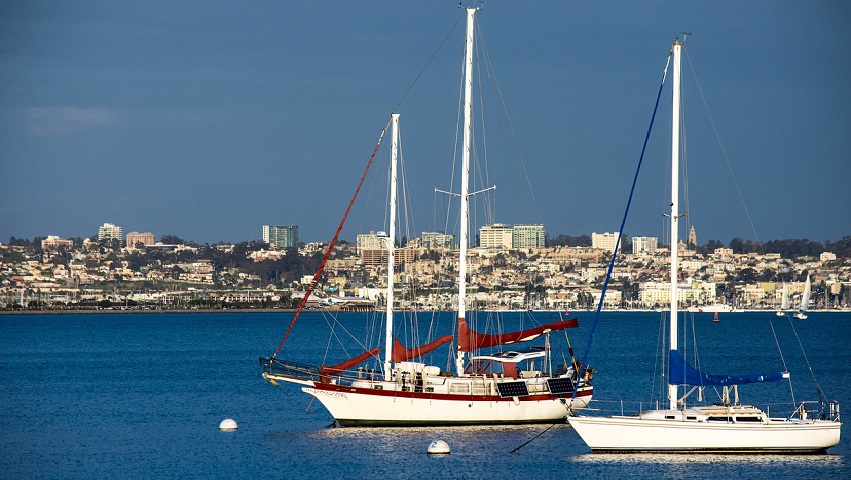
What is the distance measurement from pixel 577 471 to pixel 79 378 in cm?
4240

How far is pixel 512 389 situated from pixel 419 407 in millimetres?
2983

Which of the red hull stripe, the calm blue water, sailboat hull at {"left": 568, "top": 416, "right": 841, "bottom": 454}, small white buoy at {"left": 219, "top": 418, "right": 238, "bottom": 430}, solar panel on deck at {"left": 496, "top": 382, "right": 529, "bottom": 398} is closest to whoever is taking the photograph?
sailboat hull at {"left": 568, "top": 416, "right": 841, "bottom": 454}

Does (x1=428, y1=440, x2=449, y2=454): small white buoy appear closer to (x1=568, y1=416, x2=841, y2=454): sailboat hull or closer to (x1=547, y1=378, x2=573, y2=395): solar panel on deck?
(x1=568, y1=416, x2=841, y2=454): sailboat hull

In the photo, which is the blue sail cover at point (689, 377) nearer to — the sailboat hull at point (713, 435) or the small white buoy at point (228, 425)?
the sailboat hull at point (713, 435)

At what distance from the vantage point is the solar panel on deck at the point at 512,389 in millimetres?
39344

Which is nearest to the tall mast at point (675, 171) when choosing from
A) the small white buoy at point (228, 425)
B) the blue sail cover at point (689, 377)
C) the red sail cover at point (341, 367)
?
the blue sail cover at point (689, 377)

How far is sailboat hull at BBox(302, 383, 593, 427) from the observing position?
38.8m

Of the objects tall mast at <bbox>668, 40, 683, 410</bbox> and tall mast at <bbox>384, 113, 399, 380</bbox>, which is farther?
tall mast at <bbox>384, 113, 399, 380</bbox>

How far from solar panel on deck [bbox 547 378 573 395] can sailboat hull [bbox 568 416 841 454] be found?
719cm

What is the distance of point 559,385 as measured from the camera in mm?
40375

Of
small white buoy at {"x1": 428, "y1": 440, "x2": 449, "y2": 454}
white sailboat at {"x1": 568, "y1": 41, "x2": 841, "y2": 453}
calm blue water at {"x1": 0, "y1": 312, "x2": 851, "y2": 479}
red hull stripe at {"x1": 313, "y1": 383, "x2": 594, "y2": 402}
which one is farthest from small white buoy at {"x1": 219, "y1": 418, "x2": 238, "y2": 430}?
white sailboat at {"x1": 568, "y1": 41, "x2": 841, "y2": 453}

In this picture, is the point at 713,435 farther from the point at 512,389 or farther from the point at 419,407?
the point at 419,407

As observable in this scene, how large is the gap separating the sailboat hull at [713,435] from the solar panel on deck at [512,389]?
255 inches

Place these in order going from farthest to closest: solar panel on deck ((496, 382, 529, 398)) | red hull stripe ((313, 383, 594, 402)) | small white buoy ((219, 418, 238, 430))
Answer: small white buoy ((219, 418, 238, 430))
solar panel on deck ((496, 382, 529, 398))
red hull stripe ((313, 383, 594, 402))
